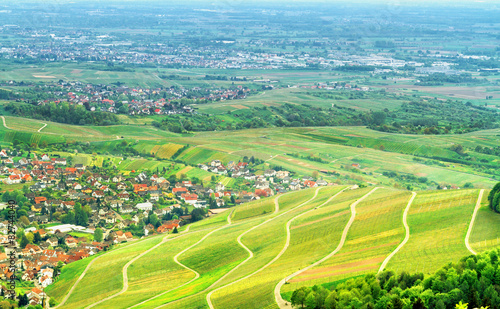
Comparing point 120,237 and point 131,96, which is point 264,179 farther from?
point 131,96

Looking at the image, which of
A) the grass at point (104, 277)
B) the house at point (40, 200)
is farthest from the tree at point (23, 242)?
the house at point (40, 200)

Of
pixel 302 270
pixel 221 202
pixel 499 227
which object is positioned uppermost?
pixel 499 227

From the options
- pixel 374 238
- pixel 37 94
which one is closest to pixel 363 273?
pixel 374 238

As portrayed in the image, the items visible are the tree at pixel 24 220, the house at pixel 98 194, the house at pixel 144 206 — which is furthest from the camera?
the house at pixel 98 194

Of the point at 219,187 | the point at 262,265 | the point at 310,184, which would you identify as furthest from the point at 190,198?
the point at 262,265

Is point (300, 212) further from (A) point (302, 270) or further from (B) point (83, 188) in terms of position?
(B) point (83, 188)

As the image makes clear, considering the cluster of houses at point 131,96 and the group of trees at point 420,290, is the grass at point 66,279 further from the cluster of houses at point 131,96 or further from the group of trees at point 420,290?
the cluster of houses at point 131,96
